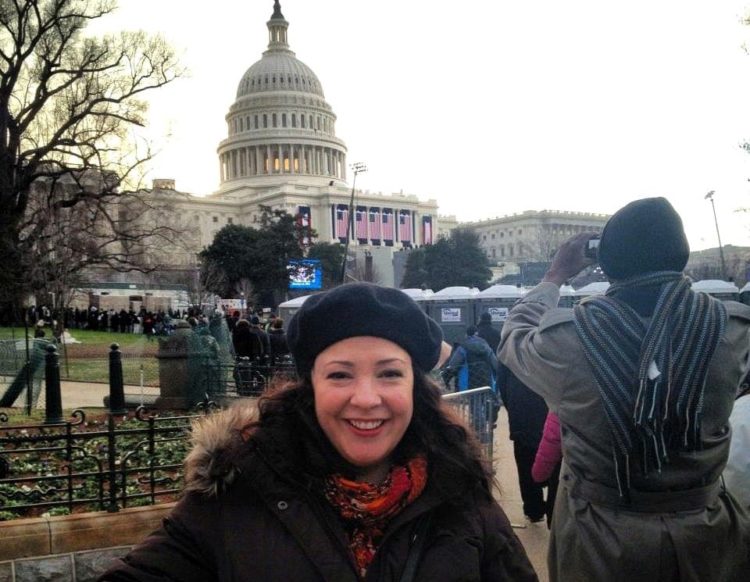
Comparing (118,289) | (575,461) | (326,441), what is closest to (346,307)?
(326,441)

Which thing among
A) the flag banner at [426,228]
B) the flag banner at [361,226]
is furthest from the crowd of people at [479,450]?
the flag banner at [426,228]

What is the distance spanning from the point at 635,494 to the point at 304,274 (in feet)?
166

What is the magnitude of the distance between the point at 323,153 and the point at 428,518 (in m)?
106

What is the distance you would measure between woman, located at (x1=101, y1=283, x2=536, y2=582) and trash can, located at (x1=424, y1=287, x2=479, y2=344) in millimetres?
18224

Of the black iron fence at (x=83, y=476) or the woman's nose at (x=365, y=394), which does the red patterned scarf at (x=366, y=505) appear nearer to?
the woman's nose at (x=365, y=394)

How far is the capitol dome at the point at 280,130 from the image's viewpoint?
103 m

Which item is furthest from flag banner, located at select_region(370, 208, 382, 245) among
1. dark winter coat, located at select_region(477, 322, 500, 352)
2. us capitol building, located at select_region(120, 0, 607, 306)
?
dark winter coat, located at select_region(477, 322, 500, 352)

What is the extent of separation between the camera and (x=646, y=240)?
94.8 inches

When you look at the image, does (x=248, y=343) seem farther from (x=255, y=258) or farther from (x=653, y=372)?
(x=255, y=258)

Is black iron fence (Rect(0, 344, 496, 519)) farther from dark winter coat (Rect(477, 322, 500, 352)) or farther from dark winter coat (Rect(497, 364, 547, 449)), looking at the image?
dark winter coat (Rect(477, 322, 500, 352))

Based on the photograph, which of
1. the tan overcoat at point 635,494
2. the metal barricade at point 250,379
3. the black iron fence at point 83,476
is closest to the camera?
the tan overcoat at point 635,494

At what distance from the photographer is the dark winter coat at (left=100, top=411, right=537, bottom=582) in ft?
4.99

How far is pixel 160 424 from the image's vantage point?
798 centimetres

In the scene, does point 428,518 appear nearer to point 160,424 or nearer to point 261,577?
point 261,577
